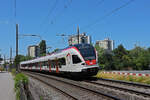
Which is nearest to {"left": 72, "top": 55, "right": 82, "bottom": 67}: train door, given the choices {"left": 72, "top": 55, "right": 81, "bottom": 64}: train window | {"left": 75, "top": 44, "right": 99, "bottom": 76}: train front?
{"left": 72, "top": 55, "right": 81, "bottom": 64}: train window

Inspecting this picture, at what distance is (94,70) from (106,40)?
128 meters

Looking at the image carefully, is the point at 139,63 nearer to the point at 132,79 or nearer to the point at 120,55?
the point at 120,55

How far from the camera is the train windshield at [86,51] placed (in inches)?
588

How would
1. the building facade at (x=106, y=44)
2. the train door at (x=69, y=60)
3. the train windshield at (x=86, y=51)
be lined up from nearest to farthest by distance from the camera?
the train windshield at (x=86, y=51)
the train door at (x=69, y=60)
the building facade at (x=106, y=44)

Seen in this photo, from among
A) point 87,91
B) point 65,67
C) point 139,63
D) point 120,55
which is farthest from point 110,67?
point 87,91

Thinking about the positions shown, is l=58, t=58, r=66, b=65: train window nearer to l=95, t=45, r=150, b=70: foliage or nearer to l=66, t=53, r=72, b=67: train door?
→ l=66, t=53, r=72, b=67: train door

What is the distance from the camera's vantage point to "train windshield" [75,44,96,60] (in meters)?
14.9

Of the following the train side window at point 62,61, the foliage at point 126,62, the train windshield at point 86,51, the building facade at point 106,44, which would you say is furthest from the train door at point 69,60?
the building facade at point 106,44

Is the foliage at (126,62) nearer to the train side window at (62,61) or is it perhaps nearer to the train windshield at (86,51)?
the train side window at (62,61)

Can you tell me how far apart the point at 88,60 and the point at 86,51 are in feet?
2.99

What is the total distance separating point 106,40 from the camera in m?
141

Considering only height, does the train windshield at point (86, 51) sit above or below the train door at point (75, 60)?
above

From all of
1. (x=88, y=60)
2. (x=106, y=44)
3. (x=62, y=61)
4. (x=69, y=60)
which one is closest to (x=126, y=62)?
(x=62, y=61)

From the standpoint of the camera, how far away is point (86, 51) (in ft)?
50.0
